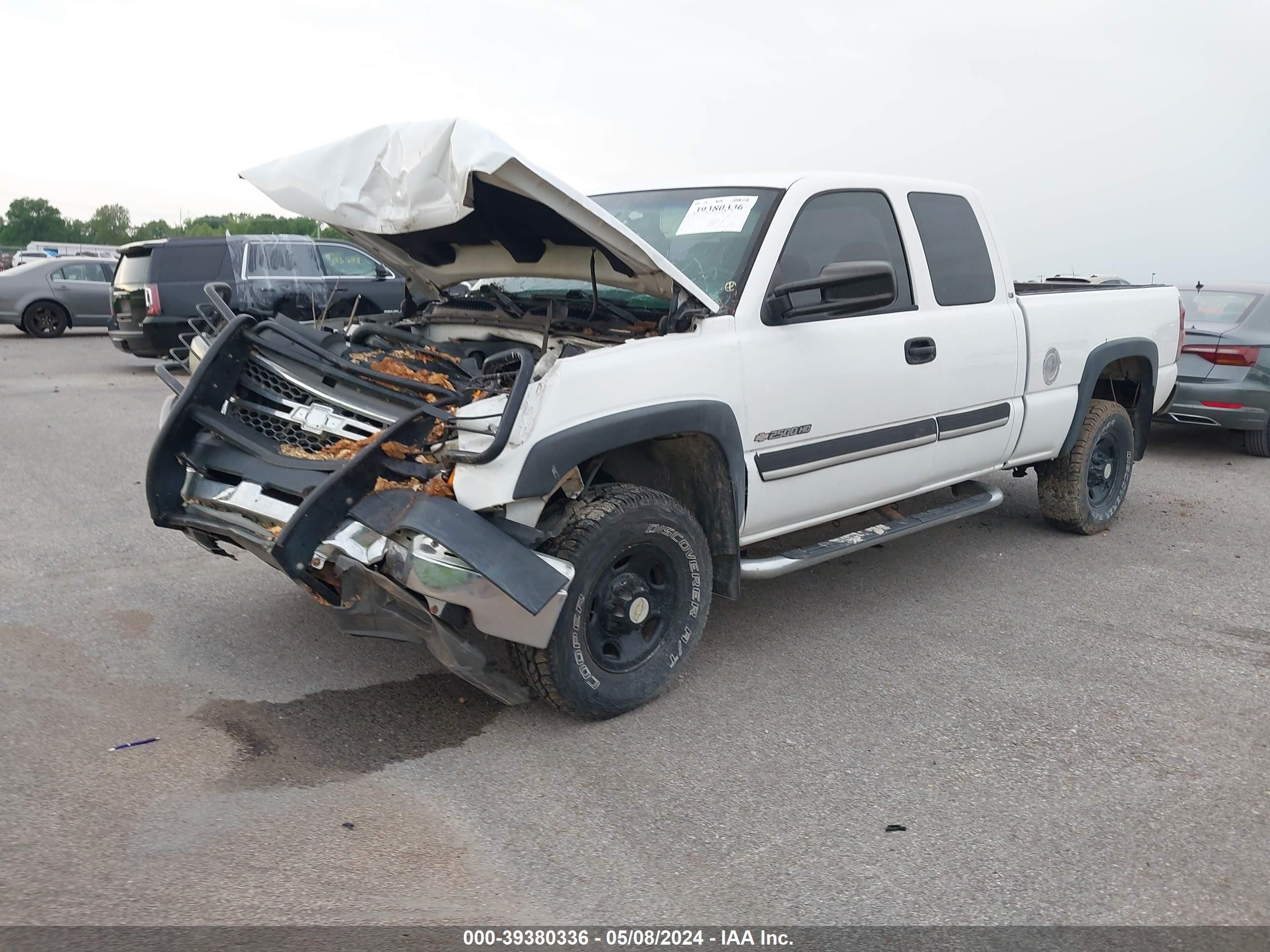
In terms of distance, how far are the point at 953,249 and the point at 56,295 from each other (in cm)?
1826

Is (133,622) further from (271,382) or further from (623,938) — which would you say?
(623,938)

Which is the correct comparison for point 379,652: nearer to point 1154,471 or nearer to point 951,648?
point 951,648

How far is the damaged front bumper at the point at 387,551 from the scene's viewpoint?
3289 millimetres

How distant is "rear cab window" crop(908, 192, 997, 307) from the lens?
5129 mm

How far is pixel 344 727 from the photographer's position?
3730mm

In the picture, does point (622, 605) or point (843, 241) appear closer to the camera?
point (622, 605)

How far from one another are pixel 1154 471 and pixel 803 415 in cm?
572

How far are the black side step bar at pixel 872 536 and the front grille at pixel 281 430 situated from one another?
172cm

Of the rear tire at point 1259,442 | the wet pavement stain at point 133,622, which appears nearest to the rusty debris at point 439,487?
the wet pavement stain at point 133,622

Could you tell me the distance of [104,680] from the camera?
4.04 meters

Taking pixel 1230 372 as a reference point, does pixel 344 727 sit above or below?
below

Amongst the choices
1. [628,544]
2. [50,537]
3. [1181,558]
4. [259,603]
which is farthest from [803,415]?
[50,537]

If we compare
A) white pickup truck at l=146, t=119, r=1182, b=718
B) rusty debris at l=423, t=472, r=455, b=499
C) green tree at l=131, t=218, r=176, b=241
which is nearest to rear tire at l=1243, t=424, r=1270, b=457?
white pickup truck at l=146, t=119, r=1182, b=718

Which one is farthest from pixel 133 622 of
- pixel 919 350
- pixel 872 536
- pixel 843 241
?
pixel 919 350
